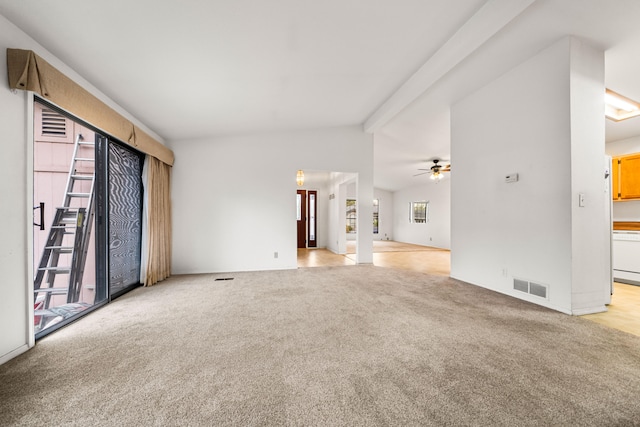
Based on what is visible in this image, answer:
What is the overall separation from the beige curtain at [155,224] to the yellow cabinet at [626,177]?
787 centimetres

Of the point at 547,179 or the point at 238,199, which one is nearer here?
the point at 547,179

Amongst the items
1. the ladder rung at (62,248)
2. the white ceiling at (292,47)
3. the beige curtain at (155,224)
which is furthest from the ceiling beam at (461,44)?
the ladder rung at (62,248)

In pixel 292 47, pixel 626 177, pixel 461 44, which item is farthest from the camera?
pixel 626 177

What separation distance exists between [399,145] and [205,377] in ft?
20.6

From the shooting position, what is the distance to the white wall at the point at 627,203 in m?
4.24

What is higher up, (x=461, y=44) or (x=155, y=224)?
(x=461, y=44)

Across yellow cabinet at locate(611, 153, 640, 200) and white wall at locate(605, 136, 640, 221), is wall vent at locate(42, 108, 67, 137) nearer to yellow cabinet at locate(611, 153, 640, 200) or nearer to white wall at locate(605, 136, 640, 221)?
yellow cabinet at locate(611, 153, 640, 200)

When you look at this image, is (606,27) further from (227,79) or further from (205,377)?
(205,377)

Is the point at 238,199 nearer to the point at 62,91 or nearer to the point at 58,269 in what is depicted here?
the point at 58,269

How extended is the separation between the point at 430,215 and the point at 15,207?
34.4 ft

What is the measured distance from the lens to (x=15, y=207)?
5.93ft

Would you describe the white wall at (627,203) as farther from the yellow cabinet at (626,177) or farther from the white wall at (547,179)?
the white wall at (547,179)

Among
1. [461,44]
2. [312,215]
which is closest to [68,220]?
[461,44]

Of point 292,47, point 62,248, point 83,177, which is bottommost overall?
point 62,248
